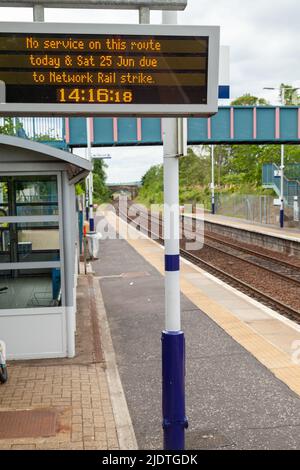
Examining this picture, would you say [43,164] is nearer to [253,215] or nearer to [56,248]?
[56,248]

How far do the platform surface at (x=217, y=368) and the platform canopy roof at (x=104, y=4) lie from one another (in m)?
4.05

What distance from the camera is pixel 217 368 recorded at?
24.6ft

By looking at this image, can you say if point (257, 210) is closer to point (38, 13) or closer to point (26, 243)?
point (26, 243)

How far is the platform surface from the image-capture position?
5570 mm

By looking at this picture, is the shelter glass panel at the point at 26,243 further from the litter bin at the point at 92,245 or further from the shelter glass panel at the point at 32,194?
the litter bin at the point at 92,245

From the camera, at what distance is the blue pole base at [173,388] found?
447 cm

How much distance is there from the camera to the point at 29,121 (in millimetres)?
20297

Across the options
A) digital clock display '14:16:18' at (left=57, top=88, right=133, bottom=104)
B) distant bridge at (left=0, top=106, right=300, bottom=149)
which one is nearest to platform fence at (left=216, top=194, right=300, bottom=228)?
distant bridge at (left=0, top=106, right=300, bottom=149)

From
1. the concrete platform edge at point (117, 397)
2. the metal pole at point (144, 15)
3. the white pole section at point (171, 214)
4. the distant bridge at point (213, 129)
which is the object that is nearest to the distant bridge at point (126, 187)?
the distant bridge at point (213, 129)

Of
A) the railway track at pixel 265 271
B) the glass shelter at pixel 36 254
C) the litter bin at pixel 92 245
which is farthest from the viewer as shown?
the litter bin at pixel 92 245

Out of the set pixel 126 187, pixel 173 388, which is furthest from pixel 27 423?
pixel 126 187

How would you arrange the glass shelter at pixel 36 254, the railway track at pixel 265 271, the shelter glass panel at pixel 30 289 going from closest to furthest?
1. the glass shelter at pixel 36 254
2. the shelter glass panel at pixel 30 289
3. the railway track at pixel 265 271

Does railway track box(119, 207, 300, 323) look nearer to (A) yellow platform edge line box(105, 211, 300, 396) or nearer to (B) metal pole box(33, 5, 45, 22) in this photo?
(A) yellow platform edge line box(105, 211, 300, 396)

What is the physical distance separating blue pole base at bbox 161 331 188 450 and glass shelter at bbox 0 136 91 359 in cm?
356
